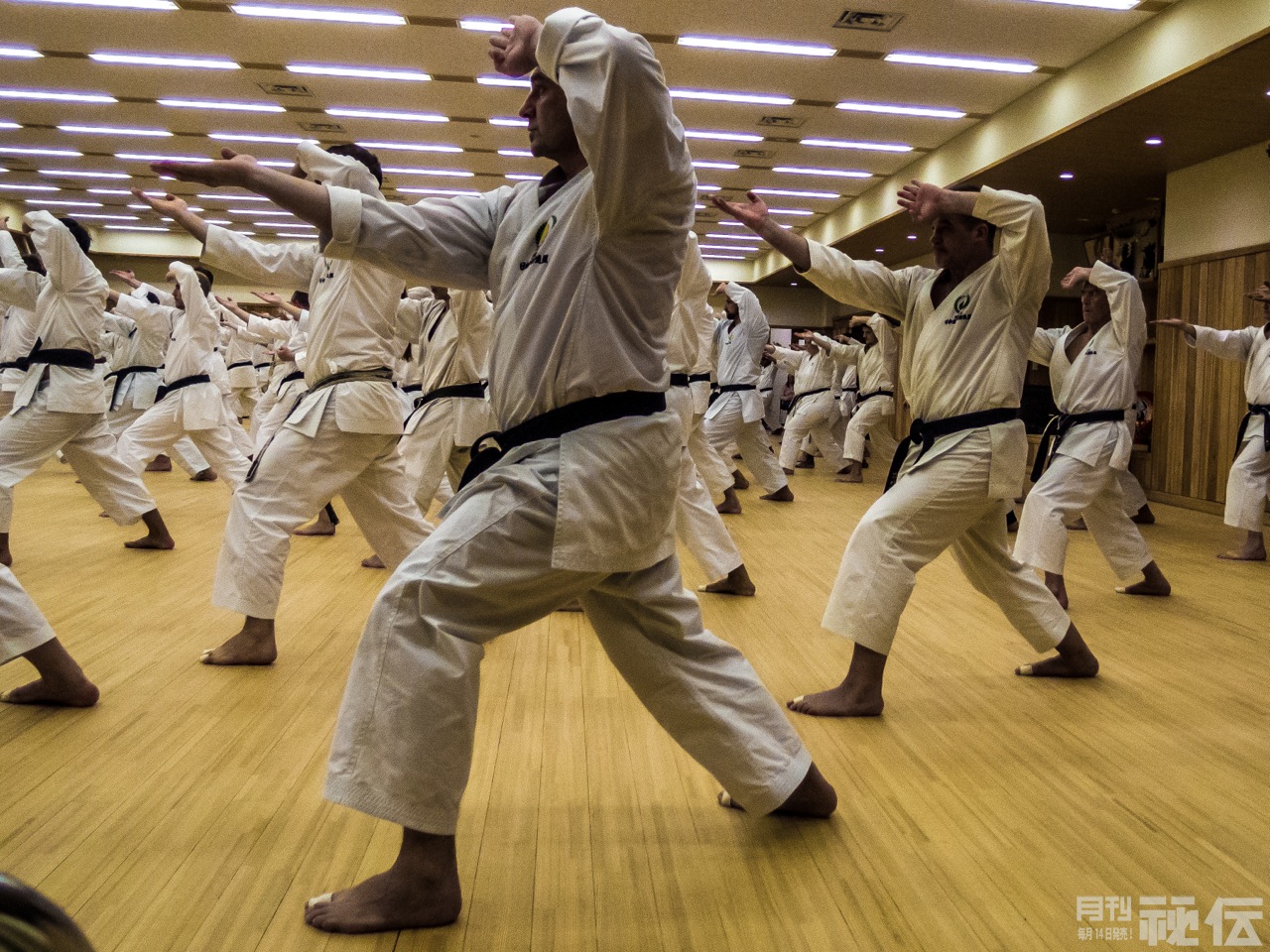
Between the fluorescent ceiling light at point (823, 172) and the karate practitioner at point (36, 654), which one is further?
the fluorescent ceiling light at point (823, 172)

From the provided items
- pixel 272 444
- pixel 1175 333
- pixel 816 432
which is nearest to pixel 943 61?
pixel 1175 333

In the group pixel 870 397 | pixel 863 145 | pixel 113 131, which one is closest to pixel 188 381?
pixel 870 397

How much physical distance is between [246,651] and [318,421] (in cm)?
82

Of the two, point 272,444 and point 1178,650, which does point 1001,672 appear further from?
point 272,444

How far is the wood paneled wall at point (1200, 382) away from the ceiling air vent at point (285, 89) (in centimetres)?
870

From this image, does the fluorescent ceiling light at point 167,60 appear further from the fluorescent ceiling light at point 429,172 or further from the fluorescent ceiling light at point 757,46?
the fluorescent ceiling light at point 757,46

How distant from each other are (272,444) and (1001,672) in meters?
2.68

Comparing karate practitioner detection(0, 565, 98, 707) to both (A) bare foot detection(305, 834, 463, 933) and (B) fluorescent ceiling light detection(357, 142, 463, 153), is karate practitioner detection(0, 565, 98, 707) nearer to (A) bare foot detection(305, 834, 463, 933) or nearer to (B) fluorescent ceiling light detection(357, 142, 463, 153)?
(A) bare foot detection(305, 834, 463, 933)

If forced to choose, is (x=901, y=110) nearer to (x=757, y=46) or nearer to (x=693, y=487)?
(x=757, y=46)

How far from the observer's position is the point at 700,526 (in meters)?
4.55

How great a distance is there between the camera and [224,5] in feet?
27.0

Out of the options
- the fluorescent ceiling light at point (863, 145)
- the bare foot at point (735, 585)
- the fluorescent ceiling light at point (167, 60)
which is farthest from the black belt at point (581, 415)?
the fluorescent ceiling light at point (863, 145)

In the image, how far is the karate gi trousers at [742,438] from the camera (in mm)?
8508

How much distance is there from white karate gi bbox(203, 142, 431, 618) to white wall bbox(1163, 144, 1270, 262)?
7982mm
